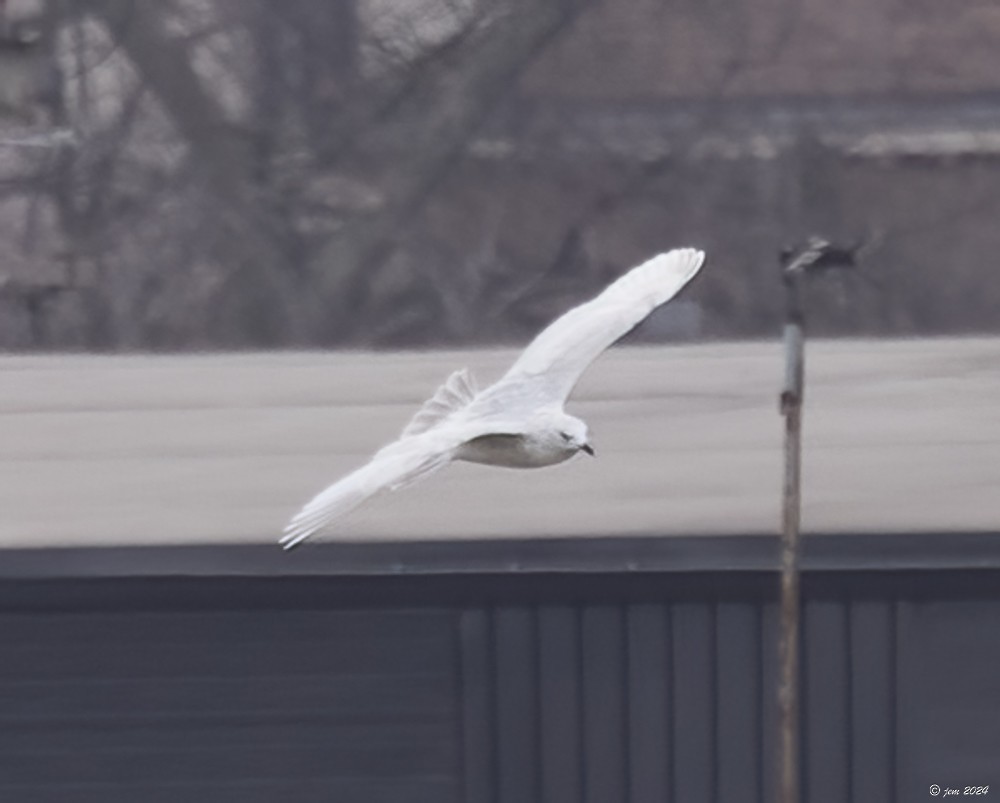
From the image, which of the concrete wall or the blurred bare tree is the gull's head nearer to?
the concrete wall

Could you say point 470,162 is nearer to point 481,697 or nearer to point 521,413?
point 481,697

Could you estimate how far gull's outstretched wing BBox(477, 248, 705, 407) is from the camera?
17.6ft

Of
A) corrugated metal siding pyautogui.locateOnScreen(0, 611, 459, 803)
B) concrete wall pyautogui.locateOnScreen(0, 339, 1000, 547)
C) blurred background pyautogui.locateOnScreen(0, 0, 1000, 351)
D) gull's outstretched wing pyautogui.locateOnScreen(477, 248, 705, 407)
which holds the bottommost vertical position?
corrugated metal siding pyautogui.locateOnScreen(0, 611, 459, 803)

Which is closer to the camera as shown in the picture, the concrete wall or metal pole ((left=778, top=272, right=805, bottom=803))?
metal pole ((left=778, top=272, right=805, bottom=803))

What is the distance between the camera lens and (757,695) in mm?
6219

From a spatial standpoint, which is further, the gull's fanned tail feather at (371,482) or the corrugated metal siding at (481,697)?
the corrugated metal siding at (481,697)

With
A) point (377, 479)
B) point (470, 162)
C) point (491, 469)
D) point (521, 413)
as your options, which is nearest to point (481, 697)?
point (491, 469)

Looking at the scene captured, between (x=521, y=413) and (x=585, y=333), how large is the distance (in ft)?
1.73

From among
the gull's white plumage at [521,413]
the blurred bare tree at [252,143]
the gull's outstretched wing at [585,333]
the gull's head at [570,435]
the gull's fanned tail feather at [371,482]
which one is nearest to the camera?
the gull's fanned tail feather at [371,482]

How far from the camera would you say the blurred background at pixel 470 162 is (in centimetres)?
2586

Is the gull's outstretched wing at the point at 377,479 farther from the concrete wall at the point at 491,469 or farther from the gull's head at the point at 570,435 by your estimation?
the concrete wall at the point at 491,469

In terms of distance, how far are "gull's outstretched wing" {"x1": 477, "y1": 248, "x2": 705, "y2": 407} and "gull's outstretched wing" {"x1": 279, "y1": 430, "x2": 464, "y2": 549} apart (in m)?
0.75

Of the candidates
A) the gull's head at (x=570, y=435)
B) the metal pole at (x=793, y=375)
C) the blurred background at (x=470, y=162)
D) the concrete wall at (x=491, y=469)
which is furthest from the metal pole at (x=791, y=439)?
the blurred background at (x=470, y=162)

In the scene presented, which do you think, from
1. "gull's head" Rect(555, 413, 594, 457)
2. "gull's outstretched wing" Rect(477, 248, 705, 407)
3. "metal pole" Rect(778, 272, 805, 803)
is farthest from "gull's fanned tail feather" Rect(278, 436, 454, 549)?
"gull's outstretched wing" Rect(477, 248, 705, 407)
